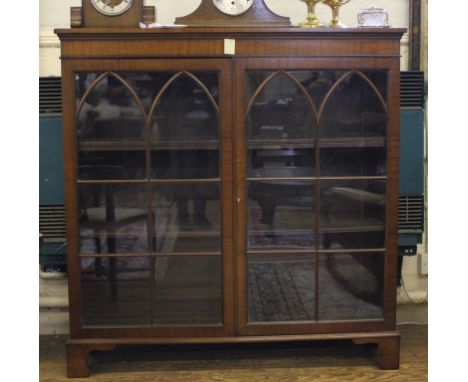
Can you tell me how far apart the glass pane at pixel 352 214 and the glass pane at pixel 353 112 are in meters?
0.16

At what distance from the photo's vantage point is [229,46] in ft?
5.30

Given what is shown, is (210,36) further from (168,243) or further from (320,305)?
(320,305)

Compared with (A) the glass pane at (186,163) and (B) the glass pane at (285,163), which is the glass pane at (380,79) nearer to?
(B) the glass pane at (285,163)

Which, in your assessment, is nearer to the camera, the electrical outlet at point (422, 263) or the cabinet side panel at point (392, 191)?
the cabinet side panel at point (392, 191)

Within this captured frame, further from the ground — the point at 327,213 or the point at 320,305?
the point at 327,213

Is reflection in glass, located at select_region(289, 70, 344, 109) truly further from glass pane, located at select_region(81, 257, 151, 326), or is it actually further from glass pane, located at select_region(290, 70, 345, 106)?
glass pane, located at select_region(81, 257, 151, 326)

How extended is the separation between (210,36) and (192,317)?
0.92m

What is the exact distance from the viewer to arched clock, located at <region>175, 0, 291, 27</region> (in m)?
1.65

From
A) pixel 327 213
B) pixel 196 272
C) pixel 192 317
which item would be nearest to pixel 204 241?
pixel 196 272

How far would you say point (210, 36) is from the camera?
161 centimetres

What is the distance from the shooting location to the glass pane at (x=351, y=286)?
5.66 feet

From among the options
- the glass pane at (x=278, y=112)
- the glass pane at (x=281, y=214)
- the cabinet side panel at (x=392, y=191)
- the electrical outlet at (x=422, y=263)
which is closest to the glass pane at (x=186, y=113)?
the glass pane at (x=278, y=112)

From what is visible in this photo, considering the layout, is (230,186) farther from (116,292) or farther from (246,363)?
(246,363)

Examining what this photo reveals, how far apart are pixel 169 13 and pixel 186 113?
1.95ft
